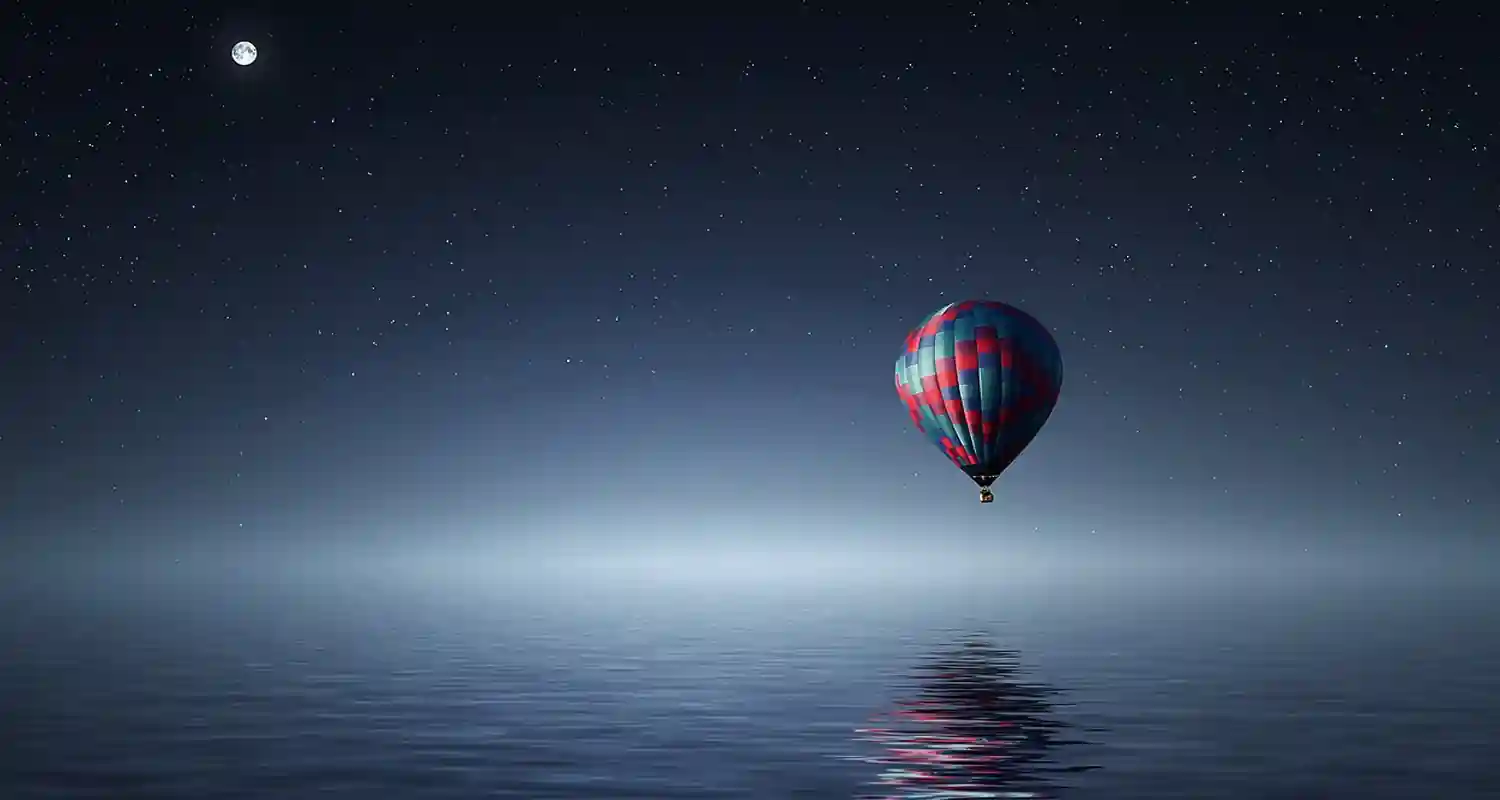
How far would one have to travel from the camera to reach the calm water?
29.6m

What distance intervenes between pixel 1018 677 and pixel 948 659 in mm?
11010

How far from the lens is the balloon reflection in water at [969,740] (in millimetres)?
28000

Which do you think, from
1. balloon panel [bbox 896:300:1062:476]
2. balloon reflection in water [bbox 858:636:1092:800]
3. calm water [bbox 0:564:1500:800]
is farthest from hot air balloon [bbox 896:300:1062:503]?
balloon reflection in water [bbox 858:636:1092:800]

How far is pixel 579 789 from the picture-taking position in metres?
28.4

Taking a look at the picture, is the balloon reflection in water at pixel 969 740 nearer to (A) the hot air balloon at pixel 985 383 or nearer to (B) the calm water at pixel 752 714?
(B) the calm water at pixel 752 714

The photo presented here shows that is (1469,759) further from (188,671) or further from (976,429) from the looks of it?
(188,671)

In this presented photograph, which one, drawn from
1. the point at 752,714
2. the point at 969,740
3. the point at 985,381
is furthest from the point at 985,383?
the point at 969,740

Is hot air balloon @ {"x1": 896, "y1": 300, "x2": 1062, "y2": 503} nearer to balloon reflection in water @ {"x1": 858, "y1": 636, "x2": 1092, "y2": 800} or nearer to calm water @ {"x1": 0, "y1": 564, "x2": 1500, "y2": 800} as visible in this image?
calm water @ {"x1": 0, "y1": 564, "x2": 1500, "y2": 800}

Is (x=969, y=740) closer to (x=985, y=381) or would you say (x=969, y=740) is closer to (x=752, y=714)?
(x=752, y=714)

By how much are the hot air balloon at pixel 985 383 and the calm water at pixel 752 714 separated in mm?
9439

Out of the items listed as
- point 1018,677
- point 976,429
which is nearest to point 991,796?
point 1018,677

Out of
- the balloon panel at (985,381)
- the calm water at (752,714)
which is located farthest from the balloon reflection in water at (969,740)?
the balloon panel at (985,381)

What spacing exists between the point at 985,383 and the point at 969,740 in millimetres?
29165

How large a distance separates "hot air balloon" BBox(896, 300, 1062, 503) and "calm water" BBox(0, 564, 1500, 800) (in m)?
9.44
